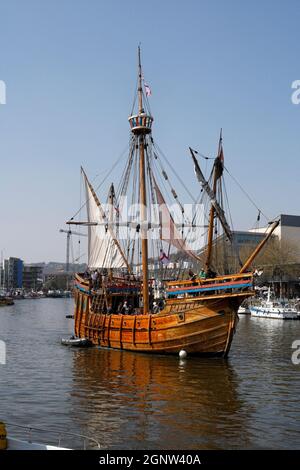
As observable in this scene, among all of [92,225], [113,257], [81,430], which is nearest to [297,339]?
[113,257]

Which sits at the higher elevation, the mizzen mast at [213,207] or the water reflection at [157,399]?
the mizzen mast at [213,207]

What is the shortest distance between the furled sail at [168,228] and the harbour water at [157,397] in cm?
945

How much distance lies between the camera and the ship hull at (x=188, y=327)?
113 ft

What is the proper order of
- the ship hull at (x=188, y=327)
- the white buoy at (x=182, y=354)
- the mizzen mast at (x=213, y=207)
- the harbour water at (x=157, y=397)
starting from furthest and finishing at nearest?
the mizzen mast at (x=213, y=207), the white buoy at (x=182, y=354), the ship hull at (x=188, y=327), the harbour water at (x=157, y=397)

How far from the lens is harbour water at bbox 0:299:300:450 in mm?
18672

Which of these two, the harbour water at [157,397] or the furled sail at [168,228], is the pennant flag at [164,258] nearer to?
the furled sail at [168,228]

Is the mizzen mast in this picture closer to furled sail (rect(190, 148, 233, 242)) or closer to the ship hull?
furled sail (rect(190, 148, 233, 242))

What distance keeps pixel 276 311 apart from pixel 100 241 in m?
39.8

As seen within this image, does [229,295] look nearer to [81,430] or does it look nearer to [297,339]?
[81,430]

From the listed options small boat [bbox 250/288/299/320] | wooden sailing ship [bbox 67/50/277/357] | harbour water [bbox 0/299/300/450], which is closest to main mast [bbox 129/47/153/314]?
wooden sailing ship [bbox 67/50/277/357]

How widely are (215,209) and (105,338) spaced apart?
13231 mm

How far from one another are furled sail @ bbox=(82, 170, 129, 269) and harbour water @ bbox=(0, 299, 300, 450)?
10376 millimetres

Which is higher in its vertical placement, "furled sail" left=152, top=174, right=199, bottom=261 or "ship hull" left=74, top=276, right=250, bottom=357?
"furled sail" left=152, top=174, right=199, bottom=261

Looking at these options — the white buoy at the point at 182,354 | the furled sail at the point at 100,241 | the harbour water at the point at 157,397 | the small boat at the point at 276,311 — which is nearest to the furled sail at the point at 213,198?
the white buoy at the point at 182,354
